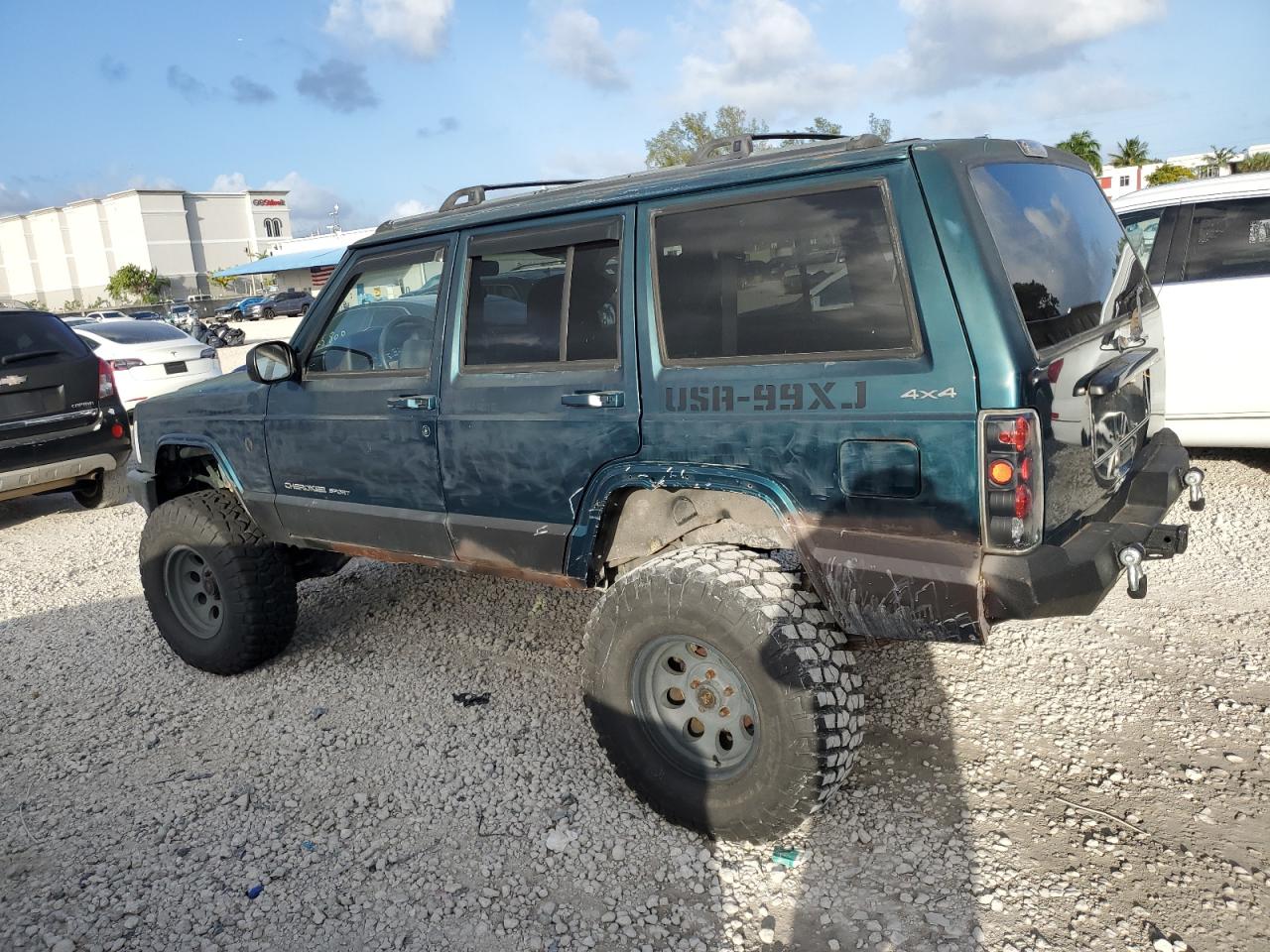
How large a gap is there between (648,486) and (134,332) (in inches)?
392

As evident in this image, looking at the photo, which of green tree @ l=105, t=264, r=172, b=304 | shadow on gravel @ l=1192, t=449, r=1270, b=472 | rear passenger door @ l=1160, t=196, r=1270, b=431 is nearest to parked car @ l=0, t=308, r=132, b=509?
rear passenger door @ l=1160, t=196, r=1270, b=431

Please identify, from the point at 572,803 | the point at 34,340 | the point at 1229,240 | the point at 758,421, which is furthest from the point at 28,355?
the point at 1229,240

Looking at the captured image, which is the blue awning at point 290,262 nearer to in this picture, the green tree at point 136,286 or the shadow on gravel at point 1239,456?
the green tree at point 136,286

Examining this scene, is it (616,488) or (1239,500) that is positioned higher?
(616,488)

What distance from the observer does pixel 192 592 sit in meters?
4.48

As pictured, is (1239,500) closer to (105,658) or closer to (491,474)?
(491,474)

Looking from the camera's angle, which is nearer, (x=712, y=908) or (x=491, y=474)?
(x=712, y=908)

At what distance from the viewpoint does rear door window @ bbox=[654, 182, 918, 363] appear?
2502mm

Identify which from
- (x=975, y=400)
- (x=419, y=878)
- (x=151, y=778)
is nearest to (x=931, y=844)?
(x=975, y=400)

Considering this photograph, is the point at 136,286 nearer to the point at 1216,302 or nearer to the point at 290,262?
the point at 290,262

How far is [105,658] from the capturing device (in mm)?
4688

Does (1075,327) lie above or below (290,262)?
below

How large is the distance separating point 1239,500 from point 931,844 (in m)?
4.10

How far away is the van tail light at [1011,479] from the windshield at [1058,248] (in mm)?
292
